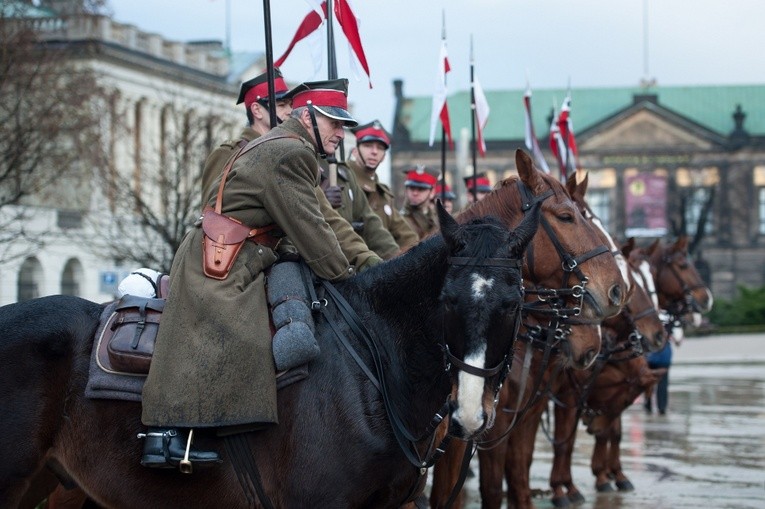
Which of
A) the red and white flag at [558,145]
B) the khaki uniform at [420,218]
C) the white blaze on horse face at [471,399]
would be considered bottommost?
the white blaze on horse face at [471,399]

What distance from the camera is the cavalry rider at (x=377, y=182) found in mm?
11875

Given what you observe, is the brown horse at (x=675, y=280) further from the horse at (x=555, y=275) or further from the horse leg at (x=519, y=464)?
the horse at (x=555, y=275)

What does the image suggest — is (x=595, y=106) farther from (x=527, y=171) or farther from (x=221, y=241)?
(x=221, y=241)

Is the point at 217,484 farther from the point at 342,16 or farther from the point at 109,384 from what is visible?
the point at 342,16

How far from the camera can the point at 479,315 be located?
5.82 m

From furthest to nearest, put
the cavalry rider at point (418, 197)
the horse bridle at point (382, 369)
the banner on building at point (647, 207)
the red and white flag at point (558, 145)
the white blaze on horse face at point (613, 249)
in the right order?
the banner on building at point (647, 207) < the red and white flag at point (558, 145) < the cavalry rider at point (418, 197) < the white blaze on horse face at point (613, 249) < the horse bridle at point (382, 369)

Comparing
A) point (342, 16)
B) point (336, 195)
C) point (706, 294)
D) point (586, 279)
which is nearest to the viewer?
point (586, 279)

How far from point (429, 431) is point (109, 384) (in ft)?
5.01

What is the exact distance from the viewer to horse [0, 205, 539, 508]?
6.15 meters

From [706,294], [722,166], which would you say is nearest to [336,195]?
[706,294]

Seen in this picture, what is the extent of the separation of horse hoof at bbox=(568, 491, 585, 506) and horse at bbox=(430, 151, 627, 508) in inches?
169

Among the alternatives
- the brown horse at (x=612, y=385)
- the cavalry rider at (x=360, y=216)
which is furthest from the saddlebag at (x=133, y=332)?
the brown horse at (x=612, y=385)

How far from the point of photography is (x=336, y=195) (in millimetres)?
9359

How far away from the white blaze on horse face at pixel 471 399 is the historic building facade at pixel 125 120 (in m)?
27.1
